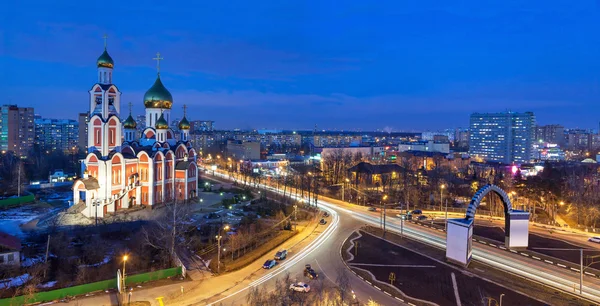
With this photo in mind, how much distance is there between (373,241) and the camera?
102ft

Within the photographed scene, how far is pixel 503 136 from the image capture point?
4616 inches

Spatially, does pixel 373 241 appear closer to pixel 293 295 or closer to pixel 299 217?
pixel 299 217

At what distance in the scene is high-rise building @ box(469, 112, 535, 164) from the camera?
4429 inches

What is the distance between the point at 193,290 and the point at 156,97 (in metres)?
26.8

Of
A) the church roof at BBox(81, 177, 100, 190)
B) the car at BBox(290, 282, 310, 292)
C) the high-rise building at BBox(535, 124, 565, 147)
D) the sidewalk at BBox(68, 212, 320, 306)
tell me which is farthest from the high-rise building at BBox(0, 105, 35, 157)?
the high-rise building at BBox(535, 124, 565, 147)

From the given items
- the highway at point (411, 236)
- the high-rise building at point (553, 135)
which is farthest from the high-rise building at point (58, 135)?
the high-rise building at point (553, 135)

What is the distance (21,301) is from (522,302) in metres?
23.9

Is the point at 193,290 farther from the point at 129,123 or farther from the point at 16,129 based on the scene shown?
the point at 16,129

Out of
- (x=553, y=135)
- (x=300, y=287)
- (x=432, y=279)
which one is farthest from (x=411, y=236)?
(x=553, y=135)

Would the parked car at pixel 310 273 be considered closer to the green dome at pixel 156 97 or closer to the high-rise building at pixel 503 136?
the green dome at pixel 156 97

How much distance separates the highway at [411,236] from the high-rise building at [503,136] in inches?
3652

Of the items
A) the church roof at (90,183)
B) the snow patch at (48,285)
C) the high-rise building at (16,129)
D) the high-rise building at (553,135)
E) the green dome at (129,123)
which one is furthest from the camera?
the high-rise building at (553,135)

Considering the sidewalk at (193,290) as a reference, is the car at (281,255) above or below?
above

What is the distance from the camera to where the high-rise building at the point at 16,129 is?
89625 millimetres
